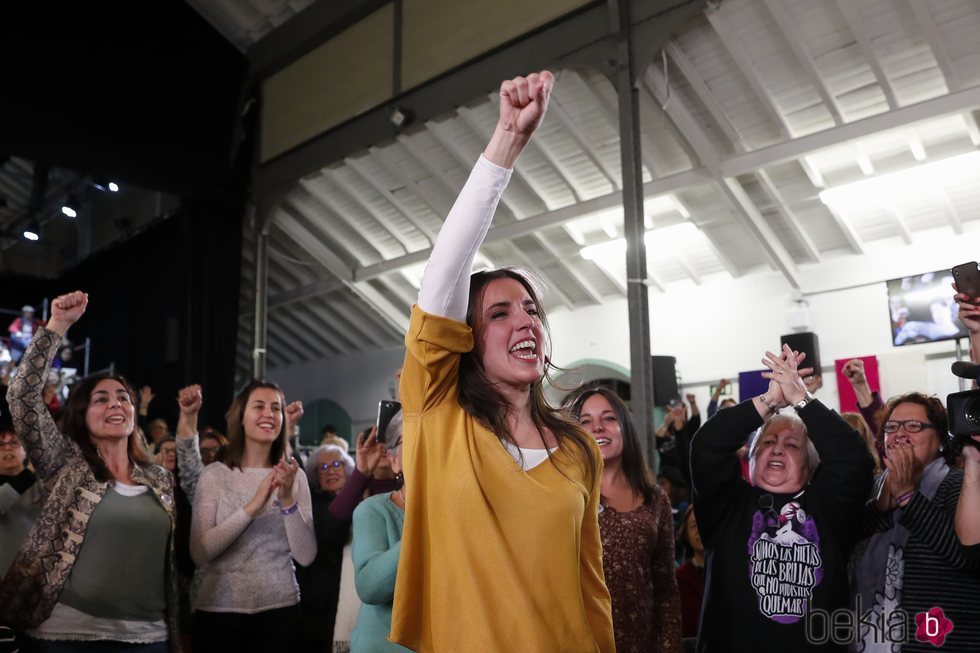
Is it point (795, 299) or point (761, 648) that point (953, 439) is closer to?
point (761, 648)

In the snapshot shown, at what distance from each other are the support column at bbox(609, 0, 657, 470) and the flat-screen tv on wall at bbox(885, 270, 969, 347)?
3.26 metres

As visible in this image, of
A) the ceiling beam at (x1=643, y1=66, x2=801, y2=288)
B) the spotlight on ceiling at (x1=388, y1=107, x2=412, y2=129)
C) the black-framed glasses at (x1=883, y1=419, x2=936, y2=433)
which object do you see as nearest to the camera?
the black-framed glasses at (x1=883, y1=419, x2=936, y2=433)

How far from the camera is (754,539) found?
2.57m

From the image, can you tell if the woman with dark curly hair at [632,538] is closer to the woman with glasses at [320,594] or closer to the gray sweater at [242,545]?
the gray sweater at [242,545]

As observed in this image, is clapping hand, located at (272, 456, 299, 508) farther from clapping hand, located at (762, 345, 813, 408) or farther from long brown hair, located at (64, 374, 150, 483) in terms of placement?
clapping hand, located at (762, 345, 813, 408)

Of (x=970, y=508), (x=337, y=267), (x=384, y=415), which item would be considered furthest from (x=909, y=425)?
(x=337, y=267)

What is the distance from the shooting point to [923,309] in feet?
25.3

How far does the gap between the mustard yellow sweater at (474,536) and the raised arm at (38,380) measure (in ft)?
5.33

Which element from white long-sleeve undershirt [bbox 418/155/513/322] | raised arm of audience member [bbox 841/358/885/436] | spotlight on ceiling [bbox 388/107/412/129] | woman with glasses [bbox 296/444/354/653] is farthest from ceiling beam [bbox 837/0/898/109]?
white long-sleeve undershirt [bbox 418/155/513/322]

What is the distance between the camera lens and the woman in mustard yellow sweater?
1.16 m

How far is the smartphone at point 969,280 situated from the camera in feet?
6.84

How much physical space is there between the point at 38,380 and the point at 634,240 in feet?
13.5

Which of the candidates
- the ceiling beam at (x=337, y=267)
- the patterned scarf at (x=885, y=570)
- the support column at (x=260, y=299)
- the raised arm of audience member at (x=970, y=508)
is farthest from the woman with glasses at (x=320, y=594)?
the ceiling beam at (x=337, y=267)

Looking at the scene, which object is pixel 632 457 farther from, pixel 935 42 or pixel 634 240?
pixel 935 42
